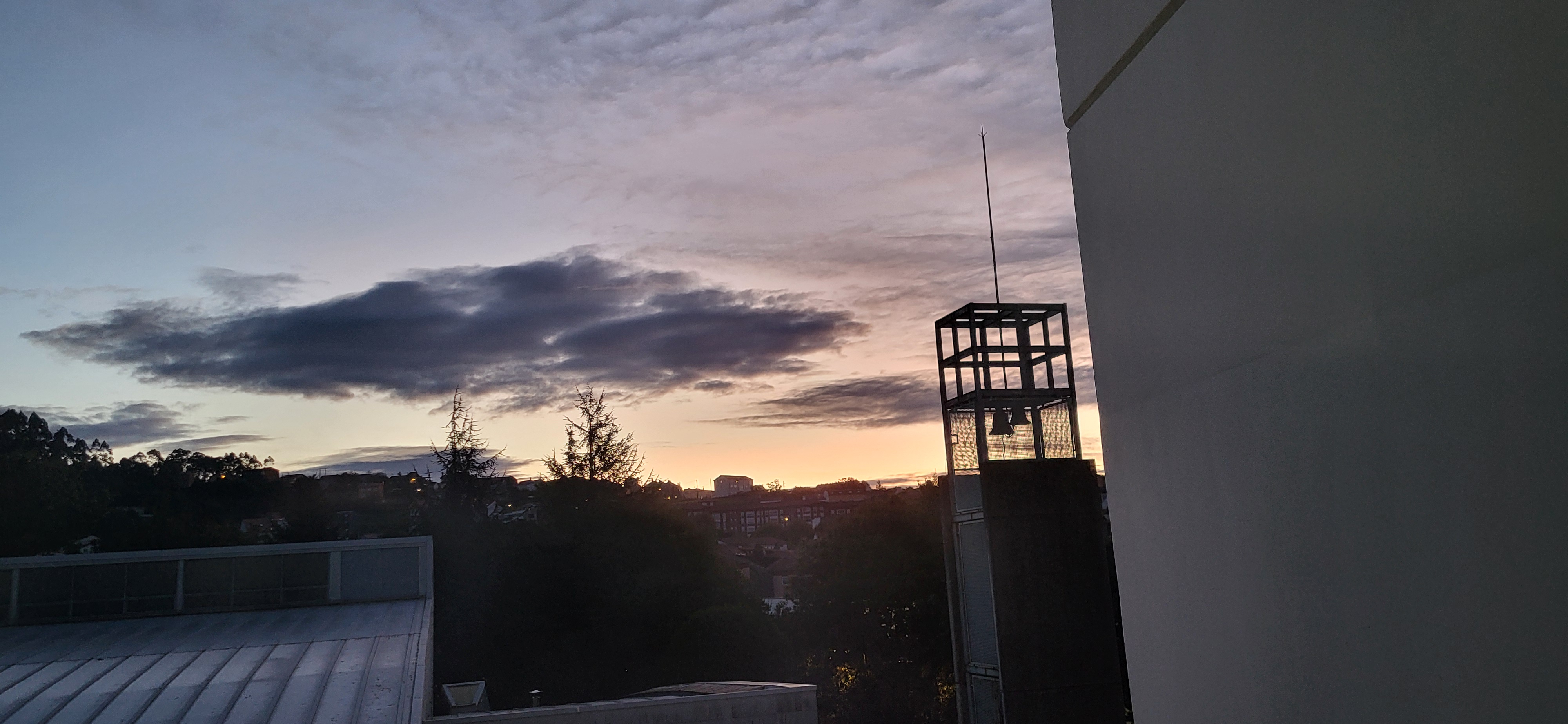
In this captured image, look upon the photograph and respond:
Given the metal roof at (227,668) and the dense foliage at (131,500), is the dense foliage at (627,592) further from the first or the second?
the metal roof at (227,668)

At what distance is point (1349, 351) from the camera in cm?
114

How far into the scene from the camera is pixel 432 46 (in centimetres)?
665

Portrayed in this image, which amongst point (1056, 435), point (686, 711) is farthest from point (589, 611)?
point (1056, 435)

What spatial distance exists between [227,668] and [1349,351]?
1523cm

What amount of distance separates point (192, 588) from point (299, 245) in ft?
28.2

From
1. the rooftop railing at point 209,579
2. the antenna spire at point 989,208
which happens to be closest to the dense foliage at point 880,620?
the rooftop railing at point 209,579

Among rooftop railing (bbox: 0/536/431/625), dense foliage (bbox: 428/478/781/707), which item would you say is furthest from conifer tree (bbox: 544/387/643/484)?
rooftop railing (bbox: 0/536/431/625)

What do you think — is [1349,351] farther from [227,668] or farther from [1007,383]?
[227,668]

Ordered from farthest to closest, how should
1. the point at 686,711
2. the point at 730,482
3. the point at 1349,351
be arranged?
the point at 730,482 → the point at 686,711 → the point at 1349,351

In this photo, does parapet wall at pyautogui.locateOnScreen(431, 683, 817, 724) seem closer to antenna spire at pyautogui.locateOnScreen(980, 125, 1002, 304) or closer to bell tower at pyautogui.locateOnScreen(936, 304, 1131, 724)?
bell tower at pyautogui.locateOnScreen(936, 304, 1131, 724)

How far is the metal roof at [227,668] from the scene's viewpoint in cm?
1051

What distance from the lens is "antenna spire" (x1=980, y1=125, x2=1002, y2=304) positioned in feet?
25.9

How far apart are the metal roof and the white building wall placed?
1079cm

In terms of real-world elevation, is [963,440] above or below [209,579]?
above
